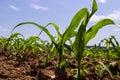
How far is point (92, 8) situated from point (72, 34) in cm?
42

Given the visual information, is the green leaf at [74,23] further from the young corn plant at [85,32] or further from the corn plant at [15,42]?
the corn plant at [15,42]

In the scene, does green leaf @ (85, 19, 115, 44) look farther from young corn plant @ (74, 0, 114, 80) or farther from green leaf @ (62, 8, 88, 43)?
green leaf @ (62, 8, 88, 43)

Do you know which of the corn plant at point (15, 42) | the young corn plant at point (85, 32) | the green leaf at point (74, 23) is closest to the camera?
the young corn plant at point (85, 32)

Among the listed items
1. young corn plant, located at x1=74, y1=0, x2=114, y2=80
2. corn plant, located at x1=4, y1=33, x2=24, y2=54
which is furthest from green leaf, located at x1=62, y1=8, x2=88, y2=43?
corn plant, located at x1=4, y1=33, x2=24, y2=54

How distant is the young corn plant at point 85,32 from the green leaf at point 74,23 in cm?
7

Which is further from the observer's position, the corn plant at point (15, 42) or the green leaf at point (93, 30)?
the corn plant at point (15, 42)

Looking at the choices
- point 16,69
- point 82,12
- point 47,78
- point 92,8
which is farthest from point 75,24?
point 16,69

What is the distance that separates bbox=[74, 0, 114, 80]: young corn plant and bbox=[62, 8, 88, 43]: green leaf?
Answer: 0.07 m

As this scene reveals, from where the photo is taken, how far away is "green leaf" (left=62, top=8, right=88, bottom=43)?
7.37 feet

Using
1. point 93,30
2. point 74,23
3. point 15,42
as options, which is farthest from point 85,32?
point 15,42

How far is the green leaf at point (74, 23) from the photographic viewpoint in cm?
225

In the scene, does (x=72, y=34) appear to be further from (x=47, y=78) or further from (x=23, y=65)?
(x=23, y=65)

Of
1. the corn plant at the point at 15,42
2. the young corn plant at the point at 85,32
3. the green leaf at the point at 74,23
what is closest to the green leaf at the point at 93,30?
the young corn plant at the point at 85,32

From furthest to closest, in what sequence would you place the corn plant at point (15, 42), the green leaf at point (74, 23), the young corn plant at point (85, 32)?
the corn plant at point (15, 42) → the green leaf at point (74, 23) → the young corn plant at point (85, 32)
